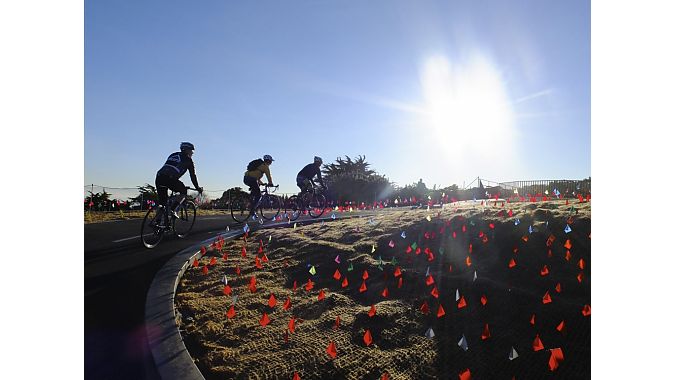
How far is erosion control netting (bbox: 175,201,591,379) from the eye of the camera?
2.75 meters

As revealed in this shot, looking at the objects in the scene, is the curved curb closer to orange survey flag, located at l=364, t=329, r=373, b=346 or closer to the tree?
orange survey flag, located at l=364, t=329, r=373, b=346

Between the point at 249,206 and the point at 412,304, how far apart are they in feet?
27.5

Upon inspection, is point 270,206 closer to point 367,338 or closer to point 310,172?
point 310,172

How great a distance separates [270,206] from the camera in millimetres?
11594

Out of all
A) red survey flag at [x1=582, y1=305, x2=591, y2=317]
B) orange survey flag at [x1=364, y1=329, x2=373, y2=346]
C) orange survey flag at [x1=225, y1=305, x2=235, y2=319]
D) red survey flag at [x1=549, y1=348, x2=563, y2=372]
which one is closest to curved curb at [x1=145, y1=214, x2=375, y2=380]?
orange survey flag at [x1=225, y1=305, x2=235, y2=319]

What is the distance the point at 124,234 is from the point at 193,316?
4.84 metres

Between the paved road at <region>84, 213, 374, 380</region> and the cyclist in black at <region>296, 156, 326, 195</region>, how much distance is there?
4.83 meters

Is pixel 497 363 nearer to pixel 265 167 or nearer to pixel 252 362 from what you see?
pixel 252 362

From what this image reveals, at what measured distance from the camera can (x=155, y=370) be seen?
252 centimetres

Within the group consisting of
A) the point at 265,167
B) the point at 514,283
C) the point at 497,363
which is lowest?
the point at 497,363

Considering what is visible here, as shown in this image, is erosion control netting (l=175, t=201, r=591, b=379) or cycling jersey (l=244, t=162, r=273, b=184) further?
cycling jersey (l=244, t=162, r=273, b=184)

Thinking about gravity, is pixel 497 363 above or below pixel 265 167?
below
